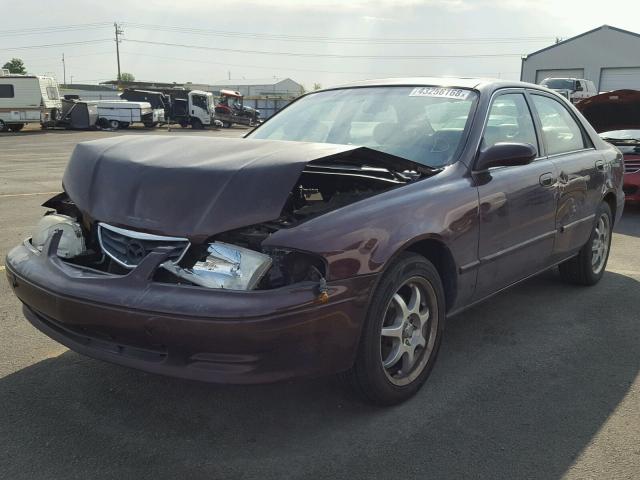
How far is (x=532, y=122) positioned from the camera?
415cm

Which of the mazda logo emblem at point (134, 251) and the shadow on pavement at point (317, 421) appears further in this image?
the mazda logo emblem at point (134, 251)

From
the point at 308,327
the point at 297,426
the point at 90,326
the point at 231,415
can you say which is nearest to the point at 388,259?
the point at 308,327

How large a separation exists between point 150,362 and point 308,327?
676 mm

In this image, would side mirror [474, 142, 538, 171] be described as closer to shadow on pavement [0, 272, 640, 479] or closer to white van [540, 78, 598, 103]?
shadow on pavement [0, 272, 640, 479]

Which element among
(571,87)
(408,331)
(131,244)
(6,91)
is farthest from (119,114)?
(408,331)

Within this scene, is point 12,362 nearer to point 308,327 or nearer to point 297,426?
point 297,426

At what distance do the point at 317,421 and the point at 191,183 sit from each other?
1265 mm

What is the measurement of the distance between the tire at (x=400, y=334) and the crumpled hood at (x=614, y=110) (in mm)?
7834

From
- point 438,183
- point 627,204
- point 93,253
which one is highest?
point 438,183

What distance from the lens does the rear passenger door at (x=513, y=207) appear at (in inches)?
135

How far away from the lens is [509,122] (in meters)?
3.93

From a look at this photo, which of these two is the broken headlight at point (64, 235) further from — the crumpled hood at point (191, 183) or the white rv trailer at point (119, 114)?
the white rv trailer at point (119, 114)

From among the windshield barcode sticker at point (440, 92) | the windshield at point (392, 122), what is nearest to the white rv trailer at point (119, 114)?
the windshield at point (392, 122)

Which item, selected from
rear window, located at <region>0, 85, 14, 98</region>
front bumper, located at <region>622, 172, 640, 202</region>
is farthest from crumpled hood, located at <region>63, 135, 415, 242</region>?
rear window, located at <region>0, 85, 14, 98</region>
